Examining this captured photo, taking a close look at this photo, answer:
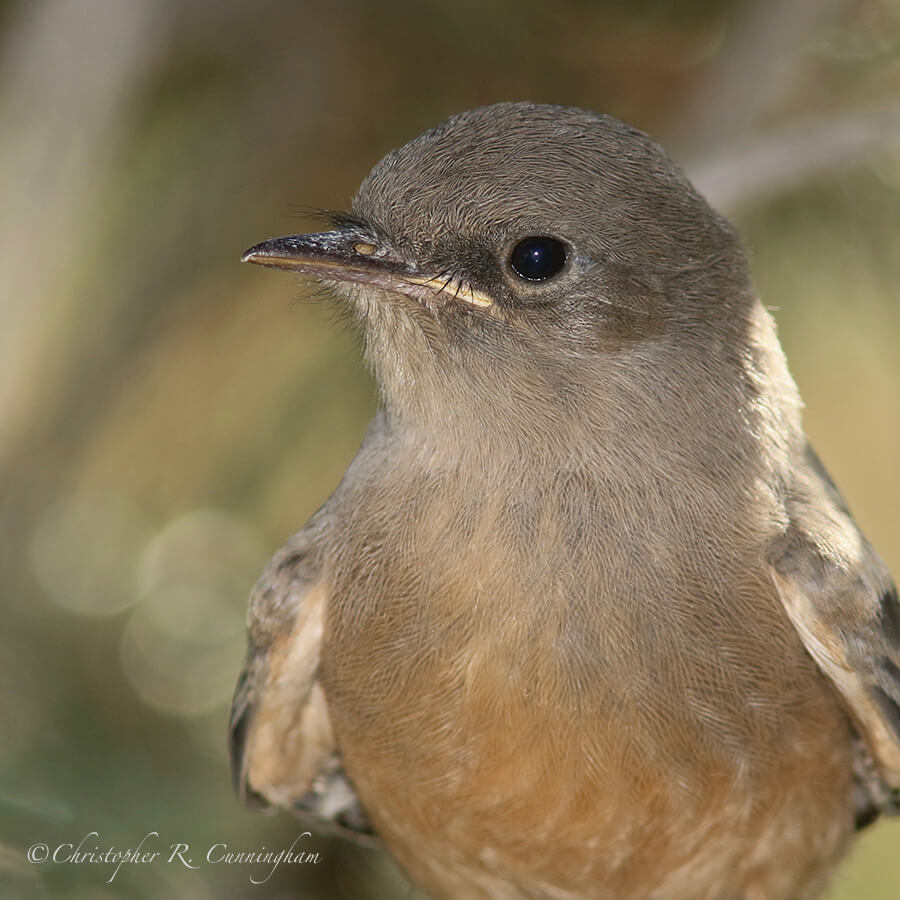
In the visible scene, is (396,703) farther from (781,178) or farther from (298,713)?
(781,178)

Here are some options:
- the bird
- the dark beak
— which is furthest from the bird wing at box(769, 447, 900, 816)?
the dark beak

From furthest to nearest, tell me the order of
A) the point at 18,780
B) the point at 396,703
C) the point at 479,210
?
1. the point at 18,780
2. the point at 396,703
3. the point at 479,210

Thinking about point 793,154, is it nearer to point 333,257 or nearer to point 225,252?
point 333,257

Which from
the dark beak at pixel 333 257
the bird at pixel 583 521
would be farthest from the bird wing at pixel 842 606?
the dark beak at pixel 333 257

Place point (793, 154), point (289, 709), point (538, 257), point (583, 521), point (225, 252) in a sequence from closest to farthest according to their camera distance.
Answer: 1. point (538, 257)
2. point (583, 521)
3. point (289, 709)
4. point (793, 154)
5. point (225, 252)

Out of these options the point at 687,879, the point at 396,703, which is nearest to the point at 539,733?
the point at 396,703

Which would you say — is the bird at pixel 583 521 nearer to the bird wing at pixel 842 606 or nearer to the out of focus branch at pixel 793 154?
the bird wing at pixel 842 606

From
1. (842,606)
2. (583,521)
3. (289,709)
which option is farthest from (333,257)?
(842,606)
